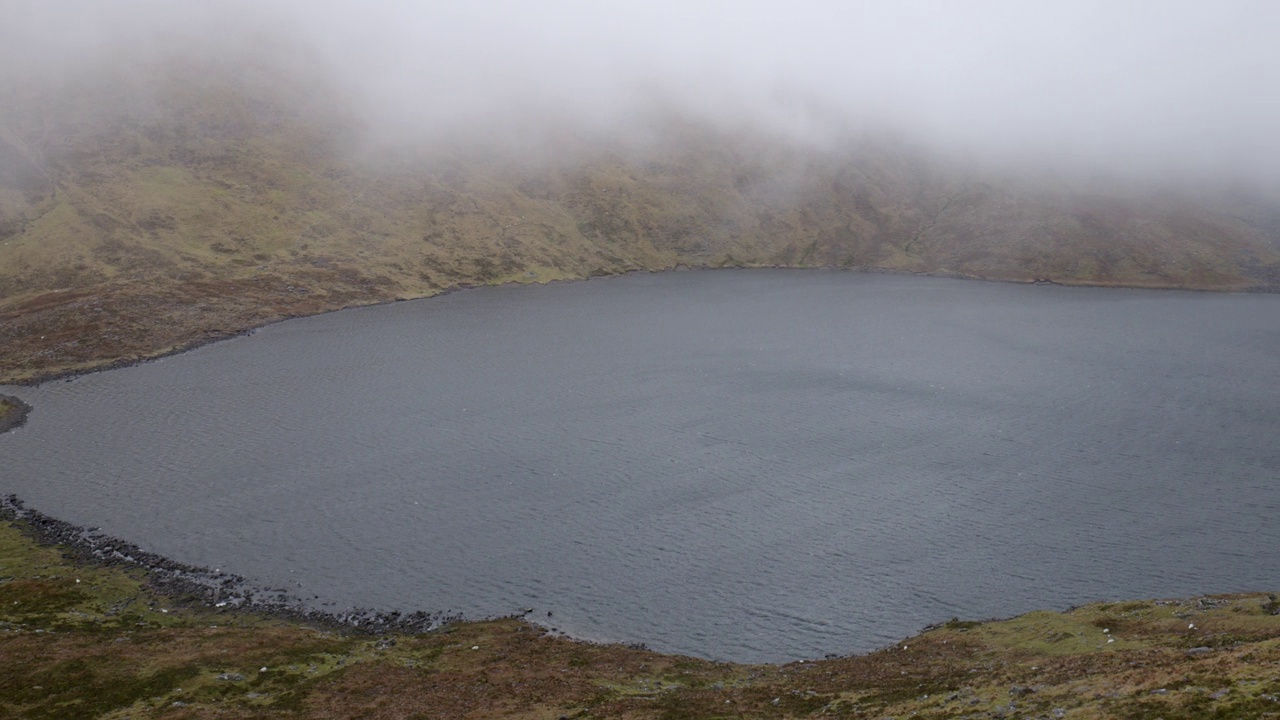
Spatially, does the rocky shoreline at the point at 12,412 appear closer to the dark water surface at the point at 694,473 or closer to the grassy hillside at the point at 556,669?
the dark water surface at the point at 694,473

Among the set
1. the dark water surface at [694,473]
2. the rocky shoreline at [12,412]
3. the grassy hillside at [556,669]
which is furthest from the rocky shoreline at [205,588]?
the rocky shoreline at [12,412]

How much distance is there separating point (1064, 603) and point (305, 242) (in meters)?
181

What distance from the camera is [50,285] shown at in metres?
151

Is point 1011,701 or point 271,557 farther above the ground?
point 1011,701

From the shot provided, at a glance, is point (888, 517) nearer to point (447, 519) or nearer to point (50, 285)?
point (447, 519)

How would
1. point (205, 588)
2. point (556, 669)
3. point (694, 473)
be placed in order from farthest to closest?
point (694, 473)
point (205, 588)
point (556, 669)

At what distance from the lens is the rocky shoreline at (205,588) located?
181 ft

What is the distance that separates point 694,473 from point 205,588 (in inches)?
1701

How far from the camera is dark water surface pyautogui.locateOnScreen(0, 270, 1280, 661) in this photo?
195ft

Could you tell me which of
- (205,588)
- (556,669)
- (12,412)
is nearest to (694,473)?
(556,669)

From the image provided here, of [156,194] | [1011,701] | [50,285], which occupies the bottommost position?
[1011,701]

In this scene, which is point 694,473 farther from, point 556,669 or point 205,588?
point 205,588

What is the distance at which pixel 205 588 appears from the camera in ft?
194

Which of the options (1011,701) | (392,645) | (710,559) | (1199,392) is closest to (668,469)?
(710,559)
